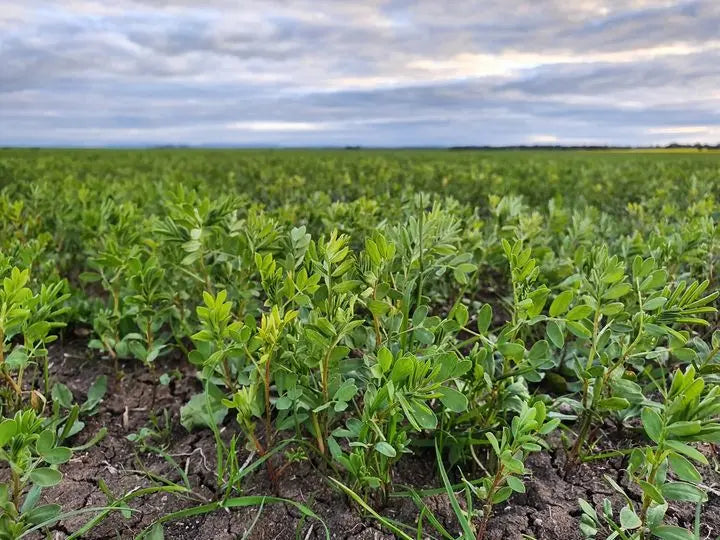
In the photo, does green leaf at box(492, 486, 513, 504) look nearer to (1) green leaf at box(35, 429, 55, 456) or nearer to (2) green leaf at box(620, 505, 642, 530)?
(2) green leaf at box(620, 505, 642, 530)

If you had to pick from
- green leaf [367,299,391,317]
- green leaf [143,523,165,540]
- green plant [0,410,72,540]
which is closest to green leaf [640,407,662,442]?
green leaf [367,299,391,317]

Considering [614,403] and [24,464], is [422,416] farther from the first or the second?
[24,464]

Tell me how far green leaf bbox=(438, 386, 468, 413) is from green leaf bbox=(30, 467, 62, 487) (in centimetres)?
115

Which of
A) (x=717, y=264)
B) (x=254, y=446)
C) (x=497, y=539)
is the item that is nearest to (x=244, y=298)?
(x=254, y=446)

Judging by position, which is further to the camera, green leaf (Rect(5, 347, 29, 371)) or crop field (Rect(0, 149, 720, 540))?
green leaf (Rect(5, 347, 29, 371))

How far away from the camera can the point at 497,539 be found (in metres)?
1.75

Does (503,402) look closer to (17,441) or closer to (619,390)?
(619,390)

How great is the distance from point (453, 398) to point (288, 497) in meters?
0.76

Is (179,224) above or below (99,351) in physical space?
above

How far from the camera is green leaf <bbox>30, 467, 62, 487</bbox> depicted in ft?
5.22

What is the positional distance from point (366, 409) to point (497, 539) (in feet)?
2.06

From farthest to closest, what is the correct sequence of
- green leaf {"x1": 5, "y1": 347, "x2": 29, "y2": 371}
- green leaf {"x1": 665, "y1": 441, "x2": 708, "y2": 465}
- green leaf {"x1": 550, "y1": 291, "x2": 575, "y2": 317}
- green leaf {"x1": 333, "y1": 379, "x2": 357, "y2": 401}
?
1. green leaf {"x1": 5, "y1": 347, "x2": 29, "y2": 371}
2. green leaf {"x1": 550, "y1": 291, "x2": 575, "y2": 317}
3. green leaf {"x1": 333, "y1": 379, "x2": 357, "y2": 401}
4. green leaf {"x1": 665, "y1": 441, "x2": 708, "y2": 465}

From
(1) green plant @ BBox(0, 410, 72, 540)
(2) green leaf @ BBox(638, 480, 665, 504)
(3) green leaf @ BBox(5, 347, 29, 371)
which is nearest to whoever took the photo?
(2) green leaf @ BBox(638, 480, 665, 504)

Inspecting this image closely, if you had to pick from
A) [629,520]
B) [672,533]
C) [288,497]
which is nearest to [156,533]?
[288,497]
